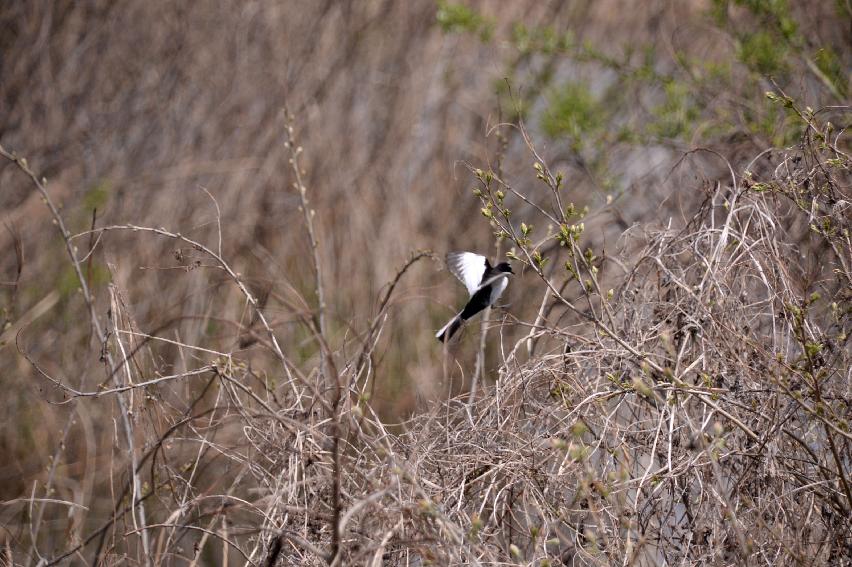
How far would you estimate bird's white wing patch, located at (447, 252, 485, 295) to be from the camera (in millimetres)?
3080

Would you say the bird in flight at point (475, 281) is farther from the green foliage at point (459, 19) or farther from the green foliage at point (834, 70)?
the green foliage at point (459, 19)

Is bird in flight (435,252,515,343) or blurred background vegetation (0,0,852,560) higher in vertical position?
bird in flight (435,252,515,343)

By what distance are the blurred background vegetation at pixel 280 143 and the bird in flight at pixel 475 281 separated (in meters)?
3.05

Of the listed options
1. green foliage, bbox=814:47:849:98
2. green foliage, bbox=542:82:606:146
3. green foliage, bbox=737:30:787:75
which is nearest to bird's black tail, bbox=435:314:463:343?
green foliage, bbox=814:47:849:98

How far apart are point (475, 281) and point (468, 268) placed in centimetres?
10

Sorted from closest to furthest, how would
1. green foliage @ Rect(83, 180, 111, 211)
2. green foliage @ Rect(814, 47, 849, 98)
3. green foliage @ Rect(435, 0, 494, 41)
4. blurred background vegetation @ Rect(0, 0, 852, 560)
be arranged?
green foliage @ Rect(814, 47, 849, 98) < green foliage @ Rect(435, 0, 494, 41) < blurred background vegetation @ Rect(0, 0, 852, 560) < green foliage @ Rect(83, 180, 111, 211)

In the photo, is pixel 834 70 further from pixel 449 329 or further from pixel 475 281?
pixel 449 329

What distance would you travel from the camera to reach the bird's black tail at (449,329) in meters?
2.98

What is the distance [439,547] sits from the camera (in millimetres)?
2193

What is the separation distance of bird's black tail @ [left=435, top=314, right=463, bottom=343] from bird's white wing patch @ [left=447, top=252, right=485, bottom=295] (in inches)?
4.1

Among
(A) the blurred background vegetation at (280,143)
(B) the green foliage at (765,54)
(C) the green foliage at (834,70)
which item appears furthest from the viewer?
(A) the blurred background vegetation at (280,143)

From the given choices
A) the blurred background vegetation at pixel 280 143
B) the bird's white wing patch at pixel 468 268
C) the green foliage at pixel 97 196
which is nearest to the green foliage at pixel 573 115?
the blurred background vegetation at pixel 280 143

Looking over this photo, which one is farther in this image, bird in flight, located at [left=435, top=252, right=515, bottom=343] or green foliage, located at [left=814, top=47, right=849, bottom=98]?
Answer: green foliage, located at [left=814, top=47, right=849, bottom=98]

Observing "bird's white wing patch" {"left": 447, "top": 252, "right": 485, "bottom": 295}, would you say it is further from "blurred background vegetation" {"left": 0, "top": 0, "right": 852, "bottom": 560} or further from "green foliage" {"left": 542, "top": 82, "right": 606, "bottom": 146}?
"blurred background vegetation" {"left": 0, "top": 0, "right": 852, "bottom": 560}
